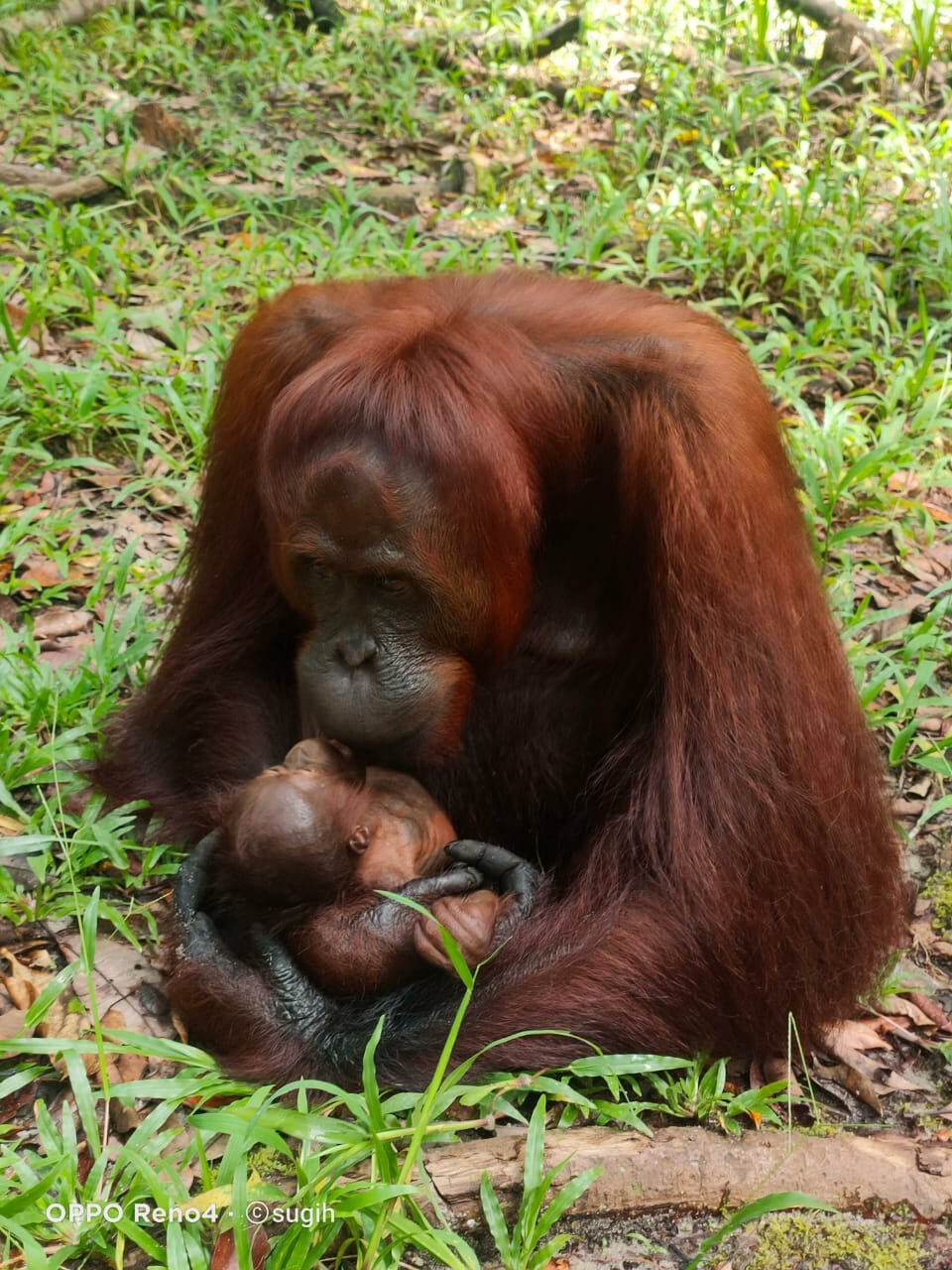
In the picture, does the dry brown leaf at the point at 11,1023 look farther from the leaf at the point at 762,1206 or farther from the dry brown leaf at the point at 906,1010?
the dry brown leaf at the point at 906,1010

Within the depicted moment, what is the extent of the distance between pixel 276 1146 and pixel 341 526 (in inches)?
50.6

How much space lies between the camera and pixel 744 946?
9.77 feet

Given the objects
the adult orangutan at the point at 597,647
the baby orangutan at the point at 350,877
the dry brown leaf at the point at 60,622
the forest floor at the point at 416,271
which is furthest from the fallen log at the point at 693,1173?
the dry brown leaf at the point at 60,622

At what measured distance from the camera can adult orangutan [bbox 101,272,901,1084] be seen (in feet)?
9.55

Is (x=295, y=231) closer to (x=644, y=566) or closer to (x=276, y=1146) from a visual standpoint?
(x=644, y=566)

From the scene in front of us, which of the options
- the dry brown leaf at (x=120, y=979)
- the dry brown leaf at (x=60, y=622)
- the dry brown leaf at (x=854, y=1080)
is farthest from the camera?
the dry brown leaf at (x=60, y=622)

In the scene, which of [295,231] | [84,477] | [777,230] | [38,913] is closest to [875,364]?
[777,230]

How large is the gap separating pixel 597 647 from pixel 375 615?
634 millimetres

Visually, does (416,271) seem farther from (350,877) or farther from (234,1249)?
(234,1249)

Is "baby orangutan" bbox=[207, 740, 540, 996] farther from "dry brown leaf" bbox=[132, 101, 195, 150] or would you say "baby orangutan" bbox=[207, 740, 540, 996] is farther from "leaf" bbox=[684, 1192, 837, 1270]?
"dry brown leaf" bbox=[132, 101, 195, 150]

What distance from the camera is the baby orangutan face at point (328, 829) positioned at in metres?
3.10

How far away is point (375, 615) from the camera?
303 centimetres

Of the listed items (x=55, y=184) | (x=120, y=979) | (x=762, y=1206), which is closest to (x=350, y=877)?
(x=120, y=979)

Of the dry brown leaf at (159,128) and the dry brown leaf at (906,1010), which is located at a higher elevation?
the dry brown leaf at (159,128)
